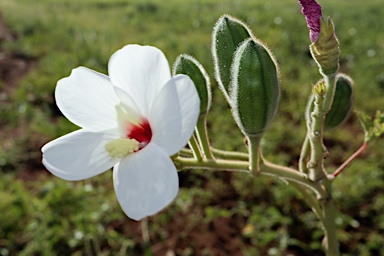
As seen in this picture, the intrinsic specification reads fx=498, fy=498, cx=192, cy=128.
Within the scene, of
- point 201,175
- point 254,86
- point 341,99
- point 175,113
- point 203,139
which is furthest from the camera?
point 201,175

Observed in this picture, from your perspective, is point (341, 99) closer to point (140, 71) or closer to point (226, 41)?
point (226, 41)

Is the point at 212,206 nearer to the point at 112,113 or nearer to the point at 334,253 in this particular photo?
the point at 334,253

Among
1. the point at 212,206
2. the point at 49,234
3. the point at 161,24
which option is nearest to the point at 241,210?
the point at 212,206

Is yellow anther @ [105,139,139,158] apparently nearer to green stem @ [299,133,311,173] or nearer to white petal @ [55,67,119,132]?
white petal @ [55,67,119,132]

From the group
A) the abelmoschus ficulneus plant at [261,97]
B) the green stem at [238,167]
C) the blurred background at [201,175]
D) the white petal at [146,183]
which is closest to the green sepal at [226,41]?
the abelmoschus ficulneus plant at [261,97]

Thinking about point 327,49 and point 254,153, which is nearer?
point 327,49

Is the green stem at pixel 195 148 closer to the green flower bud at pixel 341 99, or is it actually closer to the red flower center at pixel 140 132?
the red flower center at pixel 140 132

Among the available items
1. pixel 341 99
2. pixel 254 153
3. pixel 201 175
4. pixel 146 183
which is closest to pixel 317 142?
pixel 254 153

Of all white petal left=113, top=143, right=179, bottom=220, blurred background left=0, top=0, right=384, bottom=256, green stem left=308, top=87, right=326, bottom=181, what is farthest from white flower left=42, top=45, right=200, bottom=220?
blurred background left=0, top=0, right=384, bottom=256
